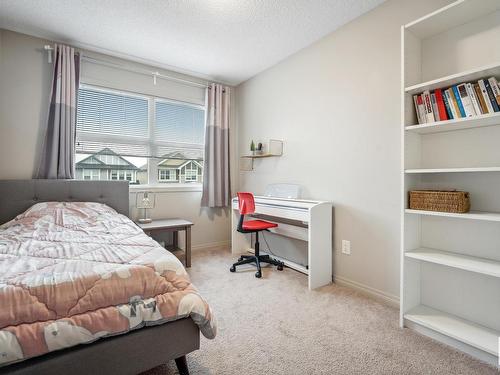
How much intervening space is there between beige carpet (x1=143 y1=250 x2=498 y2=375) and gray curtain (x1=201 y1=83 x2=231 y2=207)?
5.05 feet

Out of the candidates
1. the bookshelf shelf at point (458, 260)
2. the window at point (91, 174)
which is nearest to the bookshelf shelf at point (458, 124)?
the bookshelf shelf at point (458, 260)

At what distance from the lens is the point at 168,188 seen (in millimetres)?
3428

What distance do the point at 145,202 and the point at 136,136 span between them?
0.88 meters

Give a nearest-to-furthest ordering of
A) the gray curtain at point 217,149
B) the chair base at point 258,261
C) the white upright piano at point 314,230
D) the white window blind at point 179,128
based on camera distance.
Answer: the white upright piano at point 314,230, the chair base at point 258,261, the white window blind at point 179,128, the gray curtain at point 217,149

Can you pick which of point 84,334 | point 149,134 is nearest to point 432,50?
point 84,334

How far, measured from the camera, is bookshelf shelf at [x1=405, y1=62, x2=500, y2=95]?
1375mm

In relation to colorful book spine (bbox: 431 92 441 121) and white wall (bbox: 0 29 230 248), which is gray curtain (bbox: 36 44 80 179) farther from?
colorful book spine (bbox: 431 92 441 121)

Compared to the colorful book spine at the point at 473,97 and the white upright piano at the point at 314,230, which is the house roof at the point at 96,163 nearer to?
the white upright piano at the point at 314,230

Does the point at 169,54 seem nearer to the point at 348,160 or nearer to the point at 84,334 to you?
the point at 348,160

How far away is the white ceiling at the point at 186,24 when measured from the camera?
2162 millimetres

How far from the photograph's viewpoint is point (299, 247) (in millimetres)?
2955

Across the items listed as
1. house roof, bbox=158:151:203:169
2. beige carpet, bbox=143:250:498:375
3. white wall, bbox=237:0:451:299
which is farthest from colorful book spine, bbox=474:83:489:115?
→ house roof, bbox=158:151:203:169

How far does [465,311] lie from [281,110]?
8.30ft

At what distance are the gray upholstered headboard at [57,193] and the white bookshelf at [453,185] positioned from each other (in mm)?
2789
